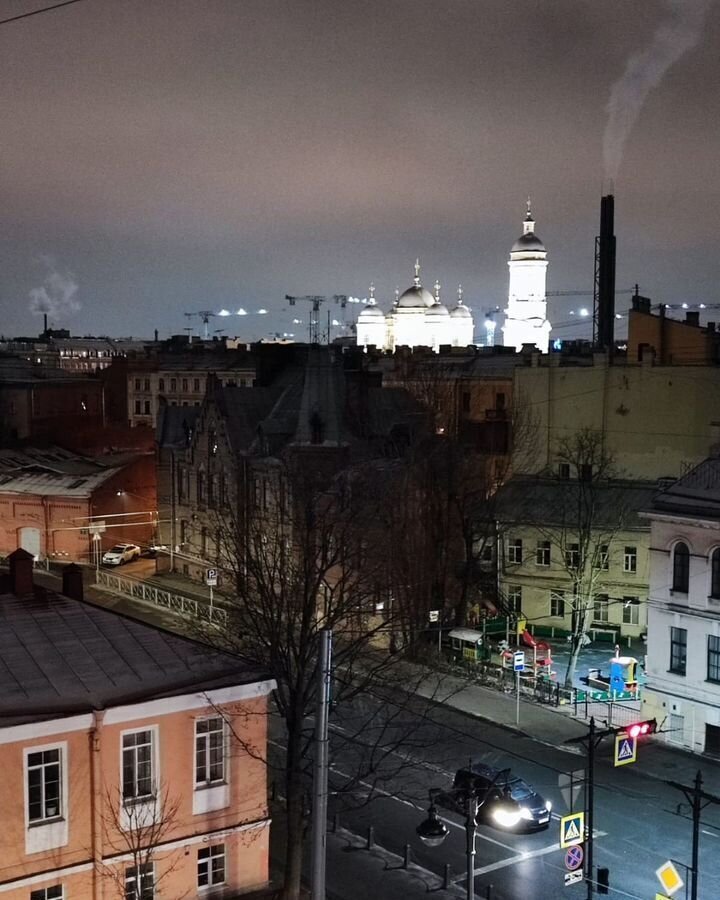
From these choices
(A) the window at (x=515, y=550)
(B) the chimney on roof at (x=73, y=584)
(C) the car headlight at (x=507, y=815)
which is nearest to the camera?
(C) the car headlight at (x=507, y=815)

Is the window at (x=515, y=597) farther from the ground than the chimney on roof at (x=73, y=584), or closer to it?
closer to it

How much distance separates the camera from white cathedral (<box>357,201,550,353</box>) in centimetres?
12850

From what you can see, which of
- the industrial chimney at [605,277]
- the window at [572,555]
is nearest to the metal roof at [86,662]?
the window at [572,555]

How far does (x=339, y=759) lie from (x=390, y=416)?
98.1ft

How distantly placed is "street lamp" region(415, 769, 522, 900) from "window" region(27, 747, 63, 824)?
252 inches

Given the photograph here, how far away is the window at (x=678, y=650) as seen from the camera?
32938 mm

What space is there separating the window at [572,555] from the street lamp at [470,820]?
65.0 ft

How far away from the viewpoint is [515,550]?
4706 centimetres

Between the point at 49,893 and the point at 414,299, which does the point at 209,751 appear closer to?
the point at 49,893

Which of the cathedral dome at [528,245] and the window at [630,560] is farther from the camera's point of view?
the cathedral dome at [528,245]

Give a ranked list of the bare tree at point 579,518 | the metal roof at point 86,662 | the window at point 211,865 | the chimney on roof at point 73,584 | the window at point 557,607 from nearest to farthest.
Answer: the metal roof at point 86,662, the window at point 211,865, the chimney on roof at point 73,584, the bare tree at point 579,518, the window at point 557,607

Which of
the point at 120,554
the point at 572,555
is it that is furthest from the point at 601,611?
the point at 120,554

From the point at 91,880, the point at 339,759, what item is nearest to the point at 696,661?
the point at 339,759

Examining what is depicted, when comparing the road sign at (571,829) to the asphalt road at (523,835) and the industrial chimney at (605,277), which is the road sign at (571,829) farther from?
the industrial chimney at (605,277)
